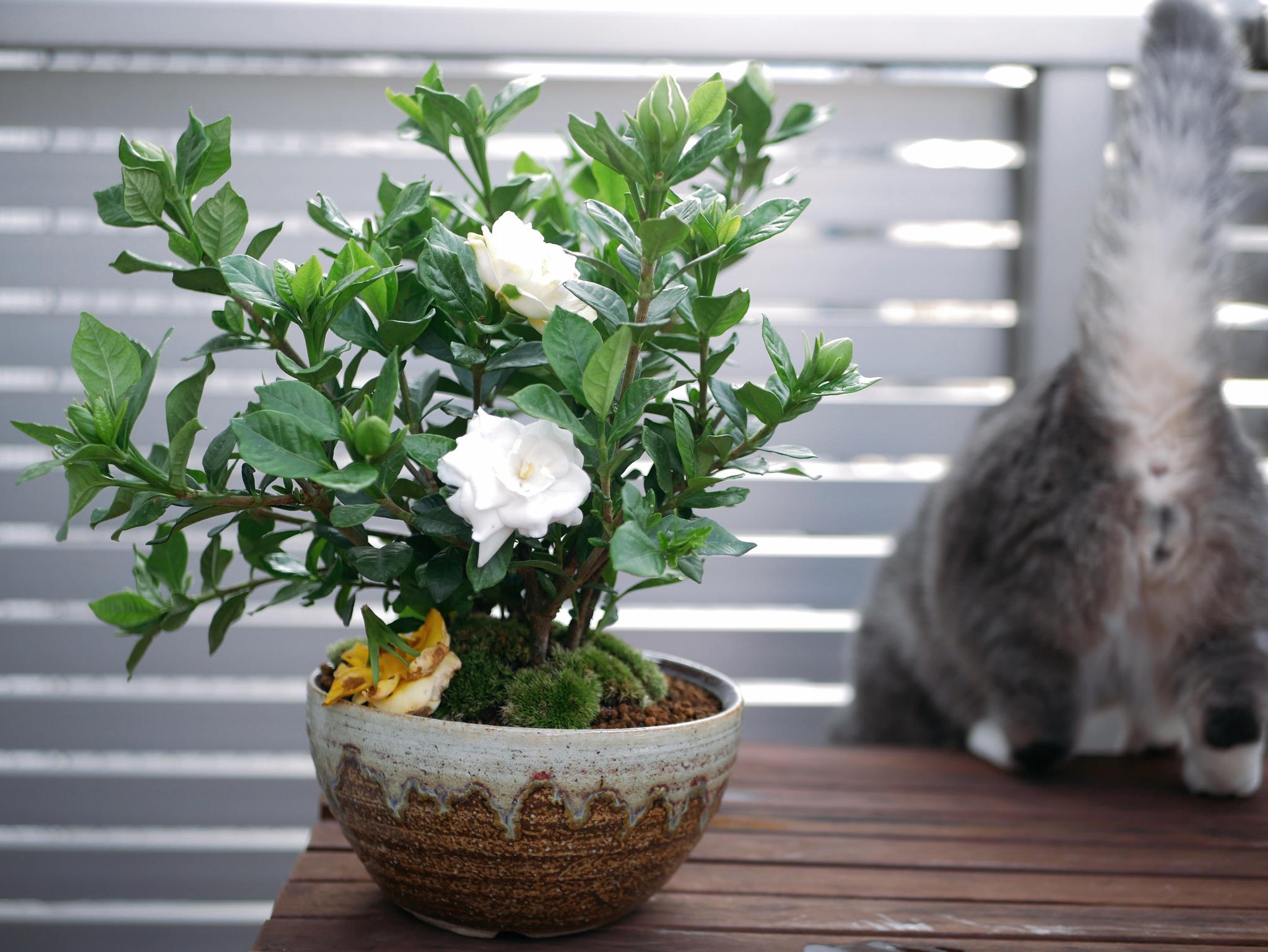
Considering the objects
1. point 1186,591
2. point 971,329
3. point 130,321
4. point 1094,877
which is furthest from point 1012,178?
point 130,321

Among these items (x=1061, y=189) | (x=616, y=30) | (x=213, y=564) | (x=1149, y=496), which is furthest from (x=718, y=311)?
(x=1061, y=189)

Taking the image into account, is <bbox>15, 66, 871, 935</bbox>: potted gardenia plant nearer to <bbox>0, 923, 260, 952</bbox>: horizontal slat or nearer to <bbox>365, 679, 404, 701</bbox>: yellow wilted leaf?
<bbox>365, 679, 404, 701</bbox>: yellow wilted leaf

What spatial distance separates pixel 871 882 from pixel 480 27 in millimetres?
1078

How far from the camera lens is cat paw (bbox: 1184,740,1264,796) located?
913mm

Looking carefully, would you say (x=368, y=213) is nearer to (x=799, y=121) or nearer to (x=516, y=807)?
(x=799, y=121)

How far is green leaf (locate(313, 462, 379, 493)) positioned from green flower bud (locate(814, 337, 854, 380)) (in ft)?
0.83

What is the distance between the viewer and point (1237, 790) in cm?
93

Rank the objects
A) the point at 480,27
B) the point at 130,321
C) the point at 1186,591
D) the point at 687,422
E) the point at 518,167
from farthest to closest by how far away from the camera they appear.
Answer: the point at 130,321 < the point at 480,27 < the point at 1186,591 < the point at 518,167 < the point at 687,422

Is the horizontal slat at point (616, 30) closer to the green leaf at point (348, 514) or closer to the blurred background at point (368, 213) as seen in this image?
the blurred background at point (368, 213)

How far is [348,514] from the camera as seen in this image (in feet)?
1.65

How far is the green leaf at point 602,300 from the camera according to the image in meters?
0.52

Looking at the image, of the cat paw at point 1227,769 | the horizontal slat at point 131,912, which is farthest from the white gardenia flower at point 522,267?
the horizontal slat at point 131,912

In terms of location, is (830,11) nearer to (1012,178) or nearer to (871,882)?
(1012,178)

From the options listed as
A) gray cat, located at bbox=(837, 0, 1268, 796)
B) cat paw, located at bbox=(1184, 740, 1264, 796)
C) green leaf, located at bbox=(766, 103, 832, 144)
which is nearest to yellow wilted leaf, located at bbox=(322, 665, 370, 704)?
green leaf, located at bbox=(766, 103, 832, 144)
